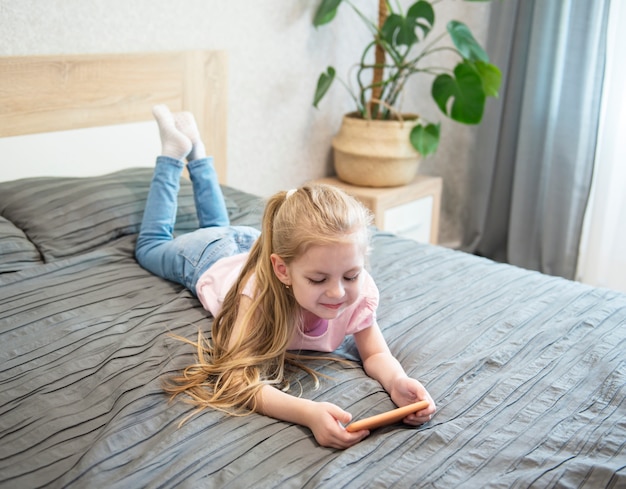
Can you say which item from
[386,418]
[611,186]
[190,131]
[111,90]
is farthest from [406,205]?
[386,418]

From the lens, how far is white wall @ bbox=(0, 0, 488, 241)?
2047mm

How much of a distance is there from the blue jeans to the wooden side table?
814 millimetres

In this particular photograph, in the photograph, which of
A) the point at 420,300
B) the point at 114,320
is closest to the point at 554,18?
the point at 420,300

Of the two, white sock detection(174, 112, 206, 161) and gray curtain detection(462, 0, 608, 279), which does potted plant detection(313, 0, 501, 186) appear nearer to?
gray curtain detection(462, 0, 608, 279)

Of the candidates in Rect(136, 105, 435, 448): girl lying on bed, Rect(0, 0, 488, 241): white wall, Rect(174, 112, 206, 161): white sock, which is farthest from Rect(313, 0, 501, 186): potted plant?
Rect(136, 105, 435, 448): girl lying on bed

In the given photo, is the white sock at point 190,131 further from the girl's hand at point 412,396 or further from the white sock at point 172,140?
the girl's hand at point 412,396

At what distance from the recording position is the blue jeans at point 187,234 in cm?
171

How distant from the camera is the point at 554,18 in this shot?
9.32 feet

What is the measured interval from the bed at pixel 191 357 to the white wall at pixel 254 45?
3.6 inches

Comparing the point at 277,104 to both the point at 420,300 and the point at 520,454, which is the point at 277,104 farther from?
the point at 520,454

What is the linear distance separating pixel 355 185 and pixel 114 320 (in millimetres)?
1482

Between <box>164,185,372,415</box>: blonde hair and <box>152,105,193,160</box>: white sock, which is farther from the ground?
<box>152,105,193,160</box>: white sock

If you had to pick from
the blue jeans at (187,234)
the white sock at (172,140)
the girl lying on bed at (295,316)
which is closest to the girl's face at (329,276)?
the girl lying on bed at (295,316)

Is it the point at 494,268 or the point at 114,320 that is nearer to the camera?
the point at 114,320
